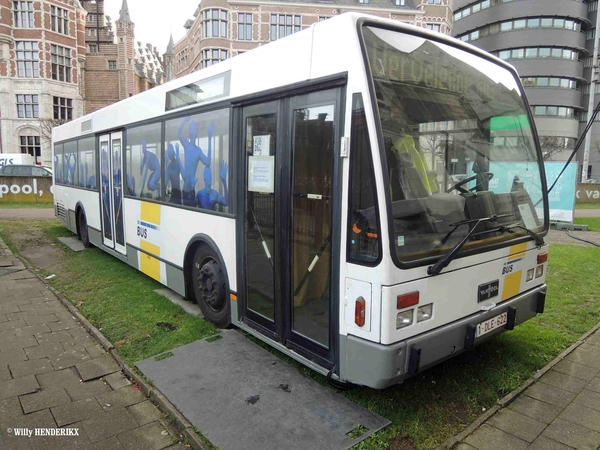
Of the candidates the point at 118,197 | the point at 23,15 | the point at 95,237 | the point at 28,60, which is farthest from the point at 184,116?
the point at 23,15

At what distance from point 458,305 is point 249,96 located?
8.59 ft

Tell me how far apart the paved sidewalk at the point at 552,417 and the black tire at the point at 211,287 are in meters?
2.77

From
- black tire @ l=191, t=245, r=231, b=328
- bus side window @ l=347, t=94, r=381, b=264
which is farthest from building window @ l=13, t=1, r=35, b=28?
bus side window @ l=347, t=94, r=381, b=264

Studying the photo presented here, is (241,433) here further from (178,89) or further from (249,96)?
(178,89)

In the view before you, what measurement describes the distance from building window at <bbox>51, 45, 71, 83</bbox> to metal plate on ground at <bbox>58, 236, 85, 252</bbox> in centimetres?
4082

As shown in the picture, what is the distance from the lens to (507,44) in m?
53.3

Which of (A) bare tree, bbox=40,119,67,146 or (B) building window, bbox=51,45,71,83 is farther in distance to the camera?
(B) building window, bbox=51,45,71,83

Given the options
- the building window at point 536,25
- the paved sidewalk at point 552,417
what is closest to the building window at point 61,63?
the building window at point 536,25

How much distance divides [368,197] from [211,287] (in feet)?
8.69

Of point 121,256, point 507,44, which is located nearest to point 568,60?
point 507,44

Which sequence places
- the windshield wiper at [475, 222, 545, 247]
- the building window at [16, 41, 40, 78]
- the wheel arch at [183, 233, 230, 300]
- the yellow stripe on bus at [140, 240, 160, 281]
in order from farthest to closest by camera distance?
the building window at [16, 41, 40, 78] → the yellow stripe on bus at [140, 240, 160, 281] → the wheel arch at [183, 233, 230, 300] → the windshield wiper at [475, 222, 545, 247]

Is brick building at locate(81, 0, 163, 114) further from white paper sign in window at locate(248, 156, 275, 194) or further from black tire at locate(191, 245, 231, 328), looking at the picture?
white paper sign in window at locate(248, 156, 275, 194)

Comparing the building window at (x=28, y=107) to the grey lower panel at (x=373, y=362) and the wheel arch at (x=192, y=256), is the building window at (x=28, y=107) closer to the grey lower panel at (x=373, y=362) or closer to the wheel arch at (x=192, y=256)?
the wheel arch at (x=192, y=256)

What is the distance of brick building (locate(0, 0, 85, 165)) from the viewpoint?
42.7 meters
